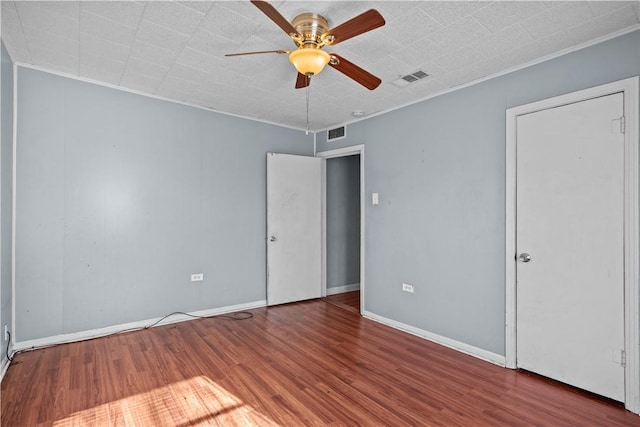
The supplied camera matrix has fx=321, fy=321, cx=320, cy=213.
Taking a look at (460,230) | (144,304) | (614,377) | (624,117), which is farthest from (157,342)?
(624,117)

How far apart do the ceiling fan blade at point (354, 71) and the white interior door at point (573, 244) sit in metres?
1.40

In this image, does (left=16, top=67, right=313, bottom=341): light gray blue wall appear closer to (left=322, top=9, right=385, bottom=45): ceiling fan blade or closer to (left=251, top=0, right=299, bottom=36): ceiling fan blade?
(left=251, top=0, right=299, bottom=36): ceiling fan blade

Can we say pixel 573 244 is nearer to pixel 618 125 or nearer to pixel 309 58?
pixel 618 125

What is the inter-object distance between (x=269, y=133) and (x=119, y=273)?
261cm

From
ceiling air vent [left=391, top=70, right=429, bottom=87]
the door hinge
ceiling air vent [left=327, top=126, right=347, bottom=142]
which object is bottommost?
the door hinge

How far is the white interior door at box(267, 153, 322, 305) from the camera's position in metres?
4.60

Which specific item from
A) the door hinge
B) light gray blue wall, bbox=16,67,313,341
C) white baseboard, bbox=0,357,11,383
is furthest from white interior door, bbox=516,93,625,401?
white baseboard, bbox=0,357,11,383

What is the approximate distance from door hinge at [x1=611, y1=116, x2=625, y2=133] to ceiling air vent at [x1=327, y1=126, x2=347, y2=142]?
2939 mm

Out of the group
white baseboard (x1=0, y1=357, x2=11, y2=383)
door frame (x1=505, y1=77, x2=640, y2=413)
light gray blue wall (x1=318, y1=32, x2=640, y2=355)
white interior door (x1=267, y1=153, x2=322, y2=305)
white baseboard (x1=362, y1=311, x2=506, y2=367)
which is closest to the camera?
door frame (x1=505, y1=77, x2=640, y2=413)

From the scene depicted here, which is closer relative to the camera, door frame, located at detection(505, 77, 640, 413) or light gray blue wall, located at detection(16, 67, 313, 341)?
door frame, located at detection(505, 77, 640, 413)

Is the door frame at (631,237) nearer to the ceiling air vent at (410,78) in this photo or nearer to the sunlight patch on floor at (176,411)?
the ceiling air vent at (410,78)

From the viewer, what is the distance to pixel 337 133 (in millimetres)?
4754

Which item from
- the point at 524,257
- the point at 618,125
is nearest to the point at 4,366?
the point at 524,257

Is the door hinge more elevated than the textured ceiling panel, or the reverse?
the textured ceiling panel
